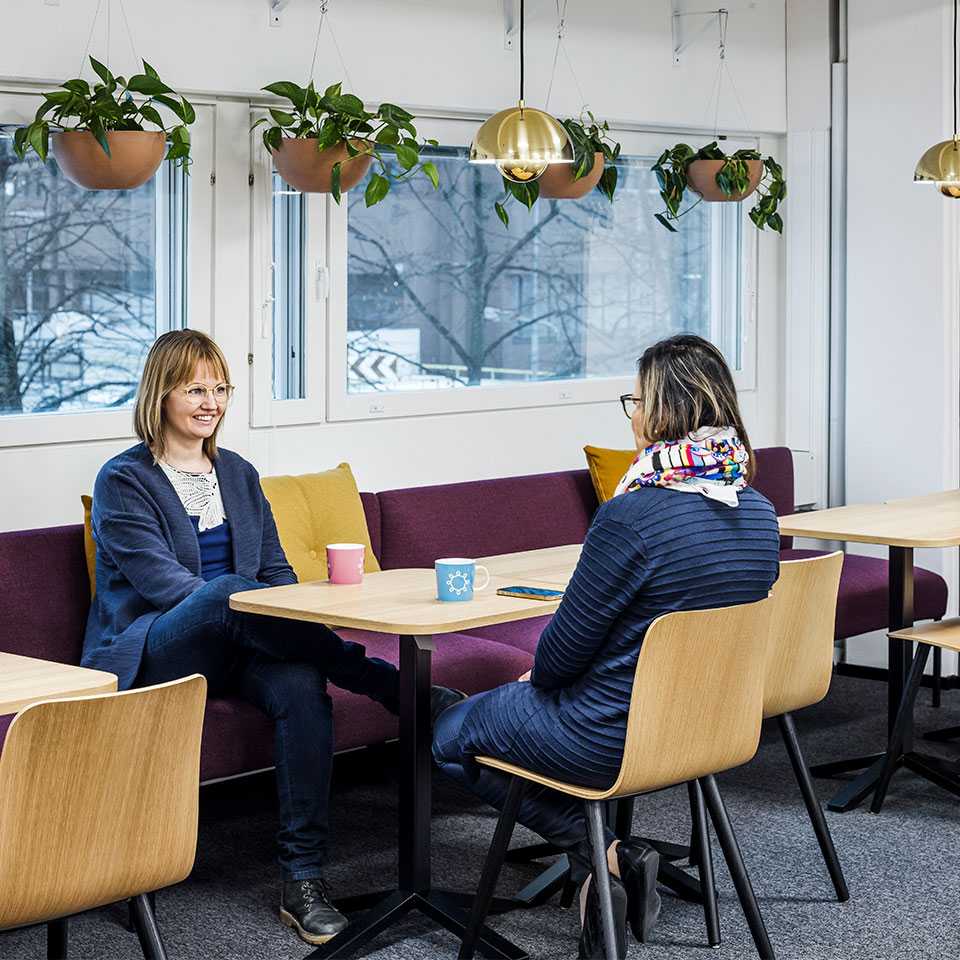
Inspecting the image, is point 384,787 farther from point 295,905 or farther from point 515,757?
point 515,757

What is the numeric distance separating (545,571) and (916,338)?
2.80 metres

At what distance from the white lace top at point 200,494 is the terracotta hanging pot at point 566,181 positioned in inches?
74.1

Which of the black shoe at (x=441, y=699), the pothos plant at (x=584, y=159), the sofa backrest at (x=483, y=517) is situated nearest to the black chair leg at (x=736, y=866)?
the black shoe at (x=441, y=699)

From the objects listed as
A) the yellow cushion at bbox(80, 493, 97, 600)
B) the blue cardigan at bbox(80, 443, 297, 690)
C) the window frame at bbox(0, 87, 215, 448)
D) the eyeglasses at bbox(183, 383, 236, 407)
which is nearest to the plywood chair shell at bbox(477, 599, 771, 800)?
the blue cardigan at bbox(80, 443, 297, 690)

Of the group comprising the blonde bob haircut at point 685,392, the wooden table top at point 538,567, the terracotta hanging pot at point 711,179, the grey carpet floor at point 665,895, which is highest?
the terracotta hanging pot at point 711,179

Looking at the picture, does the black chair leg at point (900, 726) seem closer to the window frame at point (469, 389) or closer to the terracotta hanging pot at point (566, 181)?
the window frame at point (469, 389)

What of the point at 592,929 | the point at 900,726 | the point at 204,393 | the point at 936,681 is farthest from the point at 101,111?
the point at 936,681

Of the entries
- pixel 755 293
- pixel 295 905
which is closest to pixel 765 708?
pixel 295 905

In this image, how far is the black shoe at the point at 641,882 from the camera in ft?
9.79

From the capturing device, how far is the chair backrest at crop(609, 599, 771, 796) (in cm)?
288

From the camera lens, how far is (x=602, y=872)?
292 cm

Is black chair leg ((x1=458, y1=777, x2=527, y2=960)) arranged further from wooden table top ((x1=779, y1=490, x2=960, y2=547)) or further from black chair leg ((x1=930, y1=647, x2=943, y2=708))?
black chair leg ((x1=930, y1=647, x2=943, y2=708))

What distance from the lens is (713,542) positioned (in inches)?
116

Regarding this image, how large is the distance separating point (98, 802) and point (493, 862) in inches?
40.3
